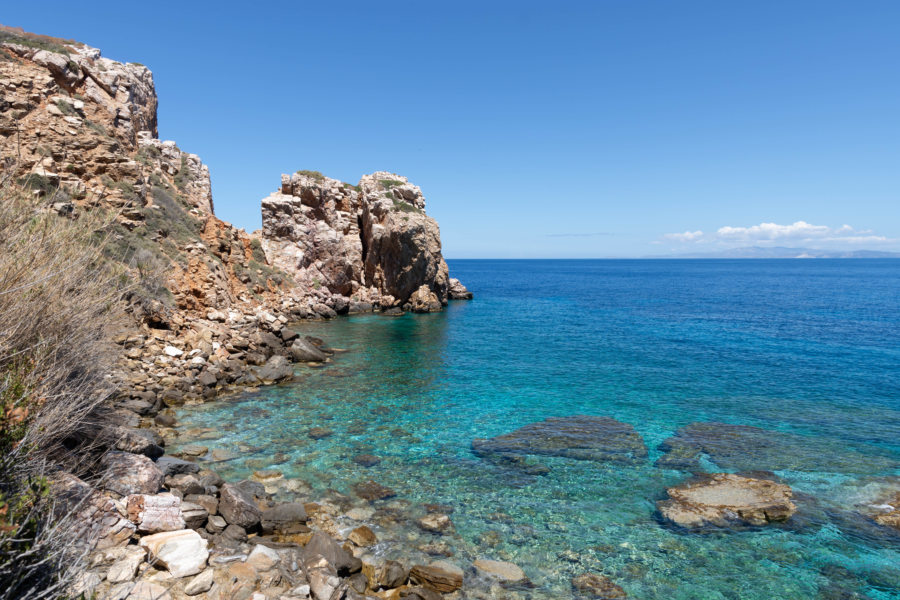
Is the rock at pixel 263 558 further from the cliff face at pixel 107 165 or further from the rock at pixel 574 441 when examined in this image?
the cliff face at pixel 107 165

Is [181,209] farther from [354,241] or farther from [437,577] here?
[437,577]

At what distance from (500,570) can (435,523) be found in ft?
8.63

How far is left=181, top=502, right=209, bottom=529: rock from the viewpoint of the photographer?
1191 centimetres

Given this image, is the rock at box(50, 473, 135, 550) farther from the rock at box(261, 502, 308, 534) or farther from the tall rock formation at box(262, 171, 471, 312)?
the tall rock formation at box(262, 171, 471, 312)

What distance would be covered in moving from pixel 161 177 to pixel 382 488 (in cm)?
4114

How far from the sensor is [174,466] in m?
15.0

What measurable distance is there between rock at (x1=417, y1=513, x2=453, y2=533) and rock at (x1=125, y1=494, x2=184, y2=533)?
6438mm

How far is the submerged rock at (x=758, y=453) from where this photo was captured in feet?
59.2

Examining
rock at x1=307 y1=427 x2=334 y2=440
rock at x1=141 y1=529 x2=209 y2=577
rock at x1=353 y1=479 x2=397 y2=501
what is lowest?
rock at x1=353 y1=479 x2=397 y2=501

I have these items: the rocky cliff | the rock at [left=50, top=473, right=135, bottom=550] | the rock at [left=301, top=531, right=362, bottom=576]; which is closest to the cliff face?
the rocky cliff

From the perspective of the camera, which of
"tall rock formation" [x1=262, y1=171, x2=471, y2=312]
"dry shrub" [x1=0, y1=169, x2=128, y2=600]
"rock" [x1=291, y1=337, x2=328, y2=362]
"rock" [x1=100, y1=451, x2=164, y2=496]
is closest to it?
"dry shrub" [x1=0, y1=169, x2=128, y2=600]

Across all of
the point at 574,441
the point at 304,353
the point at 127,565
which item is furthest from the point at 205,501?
the point at 304,353

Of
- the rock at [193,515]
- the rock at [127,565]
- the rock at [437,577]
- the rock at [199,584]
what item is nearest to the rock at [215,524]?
the rock at [193,515]

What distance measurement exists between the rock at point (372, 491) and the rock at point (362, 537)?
2.00 m
